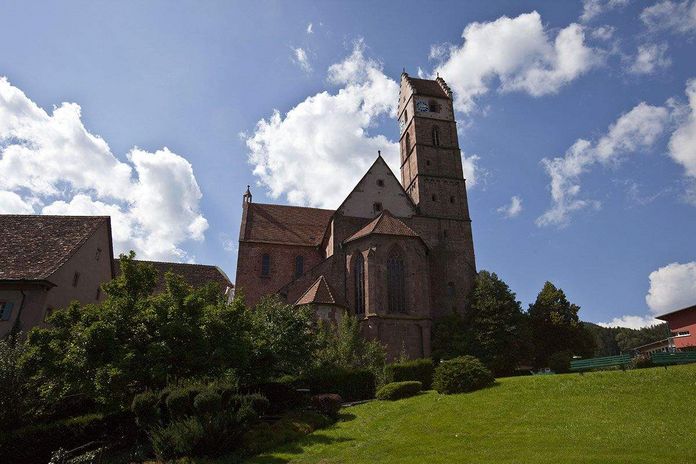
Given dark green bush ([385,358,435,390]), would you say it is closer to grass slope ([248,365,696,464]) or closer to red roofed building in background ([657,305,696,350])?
grass slope ([248,365,696,464])

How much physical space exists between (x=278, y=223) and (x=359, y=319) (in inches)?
612

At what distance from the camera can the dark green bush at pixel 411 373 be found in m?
27.5

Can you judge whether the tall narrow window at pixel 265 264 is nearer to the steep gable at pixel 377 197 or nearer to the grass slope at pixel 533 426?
the steep gable at pixel 377 197

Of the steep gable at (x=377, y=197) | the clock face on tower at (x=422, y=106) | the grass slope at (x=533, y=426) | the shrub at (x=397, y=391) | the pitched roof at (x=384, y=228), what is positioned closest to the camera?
the grass slope at (x=533, y=426)

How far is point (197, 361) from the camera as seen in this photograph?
18.6 metres

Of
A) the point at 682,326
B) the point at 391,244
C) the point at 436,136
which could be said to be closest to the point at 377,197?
the point at 391,244

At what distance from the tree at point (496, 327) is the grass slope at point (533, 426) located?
41.7 feet

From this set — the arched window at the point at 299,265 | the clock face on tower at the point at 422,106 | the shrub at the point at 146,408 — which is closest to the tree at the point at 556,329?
the arched window at the point at 299,265

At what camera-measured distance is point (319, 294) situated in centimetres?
3478

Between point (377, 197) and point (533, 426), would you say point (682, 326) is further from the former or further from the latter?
point (533, 426)

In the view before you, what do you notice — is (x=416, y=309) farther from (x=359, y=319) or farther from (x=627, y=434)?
(x=627, y=434)

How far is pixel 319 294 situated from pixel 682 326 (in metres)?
27.6

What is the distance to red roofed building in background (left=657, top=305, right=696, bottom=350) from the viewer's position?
33.7 meters

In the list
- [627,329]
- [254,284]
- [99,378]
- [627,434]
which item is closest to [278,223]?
[254,284]
